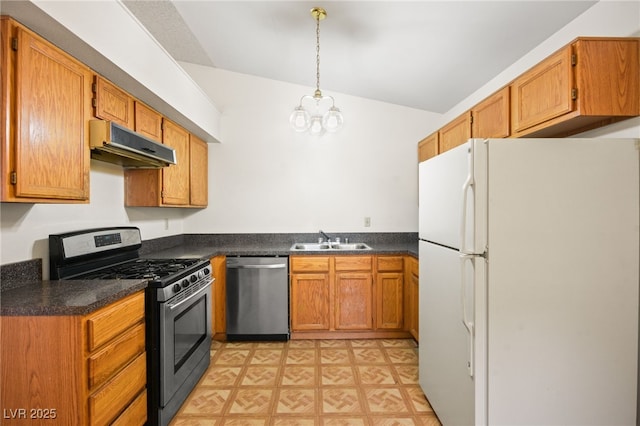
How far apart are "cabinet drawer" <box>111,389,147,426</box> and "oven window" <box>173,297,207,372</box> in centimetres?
24

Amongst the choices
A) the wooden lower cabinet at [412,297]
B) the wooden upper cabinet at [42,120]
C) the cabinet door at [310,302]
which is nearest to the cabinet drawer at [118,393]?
the wooden upper cabinet at [42,120]

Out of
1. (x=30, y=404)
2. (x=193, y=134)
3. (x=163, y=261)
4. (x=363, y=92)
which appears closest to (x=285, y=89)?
(x=363, y=92)

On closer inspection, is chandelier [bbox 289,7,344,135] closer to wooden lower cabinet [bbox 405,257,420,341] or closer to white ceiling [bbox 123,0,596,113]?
white ceiling [bbox 123,0,596,113]

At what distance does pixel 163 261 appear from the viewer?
2.49 m

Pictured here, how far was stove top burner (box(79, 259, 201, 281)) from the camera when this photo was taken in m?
1.97

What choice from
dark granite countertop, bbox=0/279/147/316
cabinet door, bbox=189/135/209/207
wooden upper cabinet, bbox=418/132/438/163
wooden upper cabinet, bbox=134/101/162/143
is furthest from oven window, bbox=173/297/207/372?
wooden upper cabinet, bbox=418/132/438/163

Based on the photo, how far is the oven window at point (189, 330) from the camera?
2041 millimetres

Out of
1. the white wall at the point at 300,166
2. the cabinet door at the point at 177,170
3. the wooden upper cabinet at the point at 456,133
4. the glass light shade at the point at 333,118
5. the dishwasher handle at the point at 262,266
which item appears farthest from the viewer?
the white wall at the point at 300,166

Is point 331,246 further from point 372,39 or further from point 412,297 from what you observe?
point 372,39

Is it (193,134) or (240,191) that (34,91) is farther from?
(240,191)

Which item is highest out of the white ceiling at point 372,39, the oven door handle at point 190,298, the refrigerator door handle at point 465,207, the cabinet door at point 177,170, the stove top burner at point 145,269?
the white ceiling at point 372,39

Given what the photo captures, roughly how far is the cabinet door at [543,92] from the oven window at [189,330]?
2.48m

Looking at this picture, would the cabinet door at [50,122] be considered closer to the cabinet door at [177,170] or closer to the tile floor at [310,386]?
the cabinet door at [177,170]

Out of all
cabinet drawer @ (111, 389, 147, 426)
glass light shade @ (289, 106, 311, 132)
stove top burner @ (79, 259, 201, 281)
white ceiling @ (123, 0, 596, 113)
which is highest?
white ceiling @ (123, 0, 596, 113)
